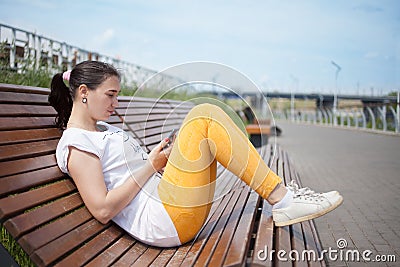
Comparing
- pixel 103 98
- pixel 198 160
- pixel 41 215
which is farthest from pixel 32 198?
pixel 198 160

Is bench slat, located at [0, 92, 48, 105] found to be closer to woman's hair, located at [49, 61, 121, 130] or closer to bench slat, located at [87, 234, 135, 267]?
woman's hair, located at [49, 61, 121, 130]

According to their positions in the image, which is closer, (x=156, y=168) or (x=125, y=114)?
(x=156, y=168)

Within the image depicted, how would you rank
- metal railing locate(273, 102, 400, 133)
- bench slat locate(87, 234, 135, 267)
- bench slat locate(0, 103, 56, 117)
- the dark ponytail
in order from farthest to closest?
metal railing locate(273, 102, 400, 133), the dark ponytail, bench slat locate(0, 103, 56, 117), bench slat locate(87, 234, 135, 267)

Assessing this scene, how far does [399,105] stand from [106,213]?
16.0 m

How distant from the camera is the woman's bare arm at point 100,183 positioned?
2.51 meters

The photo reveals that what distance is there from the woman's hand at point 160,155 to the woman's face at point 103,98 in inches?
16.0

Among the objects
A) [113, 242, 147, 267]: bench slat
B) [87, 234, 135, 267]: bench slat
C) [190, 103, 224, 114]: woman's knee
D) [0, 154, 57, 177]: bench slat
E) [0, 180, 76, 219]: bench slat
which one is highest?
[190, 103, 224, 114]: woman's knee

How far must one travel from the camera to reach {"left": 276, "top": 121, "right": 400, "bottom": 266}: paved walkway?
158 inches

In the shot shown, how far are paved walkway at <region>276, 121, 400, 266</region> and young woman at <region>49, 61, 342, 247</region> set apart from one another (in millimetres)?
1051

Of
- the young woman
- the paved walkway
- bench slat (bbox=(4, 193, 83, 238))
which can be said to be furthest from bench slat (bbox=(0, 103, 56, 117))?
the paved walkway

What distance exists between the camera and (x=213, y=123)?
2.57 metres

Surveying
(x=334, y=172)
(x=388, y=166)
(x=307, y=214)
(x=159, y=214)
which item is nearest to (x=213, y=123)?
(x=159, y=214)

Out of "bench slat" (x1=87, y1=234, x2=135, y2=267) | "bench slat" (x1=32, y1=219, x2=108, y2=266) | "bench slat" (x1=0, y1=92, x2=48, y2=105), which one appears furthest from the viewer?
"bench slat" (x1=0, y1=92, x2=48, y2=105)

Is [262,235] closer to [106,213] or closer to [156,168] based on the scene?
[156,168]
